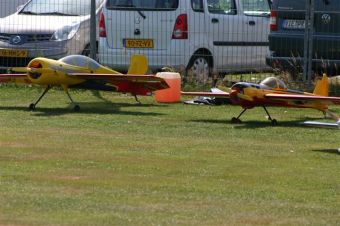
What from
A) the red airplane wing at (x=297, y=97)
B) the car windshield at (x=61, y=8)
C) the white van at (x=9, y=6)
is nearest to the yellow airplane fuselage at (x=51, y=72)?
the red airplane wing at (x=297, y=97)

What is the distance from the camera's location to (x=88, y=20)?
64.9 feet

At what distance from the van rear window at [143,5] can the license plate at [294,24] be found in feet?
6.26

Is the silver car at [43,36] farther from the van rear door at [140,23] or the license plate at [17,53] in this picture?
the van rear door at [140,23]

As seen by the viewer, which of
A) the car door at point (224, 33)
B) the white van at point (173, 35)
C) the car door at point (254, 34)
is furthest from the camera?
the car door at point (254, 34)

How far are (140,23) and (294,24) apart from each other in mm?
2652

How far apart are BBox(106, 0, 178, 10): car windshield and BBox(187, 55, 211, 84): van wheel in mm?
996

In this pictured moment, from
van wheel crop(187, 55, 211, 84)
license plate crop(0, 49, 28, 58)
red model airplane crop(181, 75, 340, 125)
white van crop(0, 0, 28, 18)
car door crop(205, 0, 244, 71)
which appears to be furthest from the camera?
white van crop(0, 0, 28, 18)

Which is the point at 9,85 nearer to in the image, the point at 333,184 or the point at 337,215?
the point at 333,184

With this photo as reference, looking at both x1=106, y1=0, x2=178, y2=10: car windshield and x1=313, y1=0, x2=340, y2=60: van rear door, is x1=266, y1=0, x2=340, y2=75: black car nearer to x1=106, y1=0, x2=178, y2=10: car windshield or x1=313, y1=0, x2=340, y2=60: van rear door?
x1=313, y1=0, x2=340, y2=60: van rear door

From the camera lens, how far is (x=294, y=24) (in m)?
18.7

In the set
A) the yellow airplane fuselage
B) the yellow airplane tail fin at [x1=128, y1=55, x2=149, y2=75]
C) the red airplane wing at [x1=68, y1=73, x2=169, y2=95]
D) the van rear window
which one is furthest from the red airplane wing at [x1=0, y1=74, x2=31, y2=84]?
the van rear window

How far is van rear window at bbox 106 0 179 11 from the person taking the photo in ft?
62.0

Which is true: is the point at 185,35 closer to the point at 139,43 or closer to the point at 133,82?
the point at 139,43

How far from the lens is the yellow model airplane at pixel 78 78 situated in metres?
15.2
